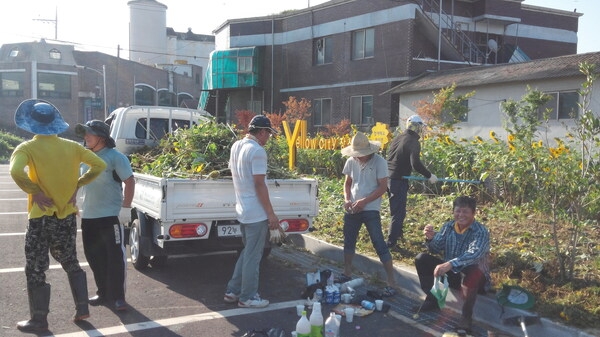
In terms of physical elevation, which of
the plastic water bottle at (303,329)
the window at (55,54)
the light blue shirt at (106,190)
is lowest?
the plastic water bottle at (303,329)

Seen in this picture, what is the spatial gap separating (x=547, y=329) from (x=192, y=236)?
360 cm

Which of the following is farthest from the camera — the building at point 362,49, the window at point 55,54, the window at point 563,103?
the window at point 55,54

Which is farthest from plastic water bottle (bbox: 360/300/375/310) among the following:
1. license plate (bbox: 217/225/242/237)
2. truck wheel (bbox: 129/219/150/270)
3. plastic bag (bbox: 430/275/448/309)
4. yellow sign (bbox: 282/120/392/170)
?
yellow sign (bbox: 282/120/392/170)

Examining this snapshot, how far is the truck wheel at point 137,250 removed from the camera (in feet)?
21.4

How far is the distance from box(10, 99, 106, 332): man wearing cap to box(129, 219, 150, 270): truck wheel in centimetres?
182

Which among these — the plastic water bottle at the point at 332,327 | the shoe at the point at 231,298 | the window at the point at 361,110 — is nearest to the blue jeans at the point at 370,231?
the shoe at the point at 231,298

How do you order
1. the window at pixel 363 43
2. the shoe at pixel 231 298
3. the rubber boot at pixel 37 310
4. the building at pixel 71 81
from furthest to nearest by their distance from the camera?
the building at pixel 71 81, the window at pixel 363 43, the shoe at pixel 231 298, the rubber boot at pixel 37 310

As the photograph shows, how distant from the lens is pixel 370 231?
6094 millimetres

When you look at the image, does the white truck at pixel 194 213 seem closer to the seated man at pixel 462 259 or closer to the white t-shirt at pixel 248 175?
the white t-shirt at pixel 248 175

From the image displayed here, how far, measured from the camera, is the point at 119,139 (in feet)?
27.9

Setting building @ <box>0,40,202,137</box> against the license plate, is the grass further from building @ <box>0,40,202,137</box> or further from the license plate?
Result: building @ <box>0,40,202,137</box>

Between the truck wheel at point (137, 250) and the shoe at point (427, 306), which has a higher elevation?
the truck wheel at point (137, 250)

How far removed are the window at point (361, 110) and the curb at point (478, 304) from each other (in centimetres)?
1825

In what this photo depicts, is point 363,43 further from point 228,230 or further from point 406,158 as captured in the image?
point 228,230
